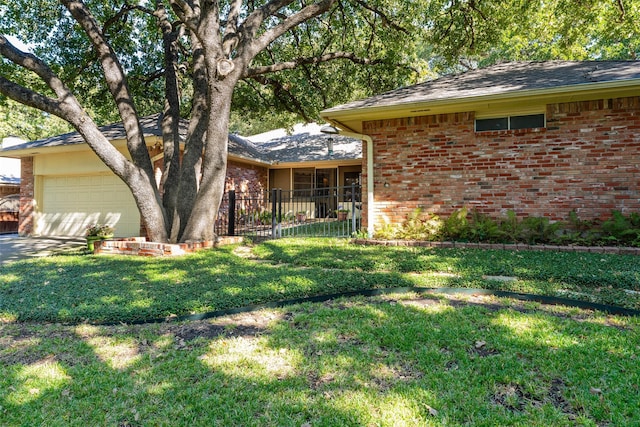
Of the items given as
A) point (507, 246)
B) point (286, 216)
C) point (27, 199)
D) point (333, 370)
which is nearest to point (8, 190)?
point (27, 199)

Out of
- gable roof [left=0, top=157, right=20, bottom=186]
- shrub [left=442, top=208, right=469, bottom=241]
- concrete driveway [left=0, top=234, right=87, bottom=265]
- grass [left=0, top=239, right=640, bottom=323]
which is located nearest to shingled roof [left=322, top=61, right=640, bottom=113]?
shrub [left=442, top=208, right=469, bottom=241]

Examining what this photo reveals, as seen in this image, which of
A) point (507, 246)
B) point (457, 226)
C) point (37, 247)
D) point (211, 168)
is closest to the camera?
point (507, 246)

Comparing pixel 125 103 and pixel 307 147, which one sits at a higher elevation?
pixel 307 147

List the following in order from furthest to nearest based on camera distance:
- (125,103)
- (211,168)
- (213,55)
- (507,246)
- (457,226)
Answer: (125,103) < (211,168) < (213,55) < (457,226) < (507,246)

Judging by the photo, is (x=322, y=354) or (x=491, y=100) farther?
(x=491, y=100)

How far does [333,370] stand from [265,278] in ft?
8.50

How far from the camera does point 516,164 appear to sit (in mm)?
7070

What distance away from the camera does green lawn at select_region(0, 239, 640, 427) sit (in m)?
1.99

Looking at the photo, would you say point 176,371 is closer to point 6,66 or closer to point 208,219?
point 208,219

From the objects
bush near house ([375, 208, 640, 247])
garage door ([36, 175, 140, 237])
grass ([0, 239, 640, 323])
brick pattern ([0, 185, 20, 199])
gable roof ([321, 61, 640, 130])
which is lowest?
grass ([0, 239, 640, 323])

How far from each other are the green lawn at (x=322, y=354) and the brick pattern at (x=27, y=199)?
9255 mm

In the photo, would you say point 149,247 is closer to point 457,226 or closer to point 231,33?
point 231,33

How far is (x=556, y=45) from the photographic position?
1353cm

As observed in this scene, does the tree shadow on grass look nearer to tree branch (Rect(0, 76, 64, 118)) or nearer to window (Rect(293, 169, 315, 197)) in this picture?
tree branch (Rect(0, 76, 64, 118))
